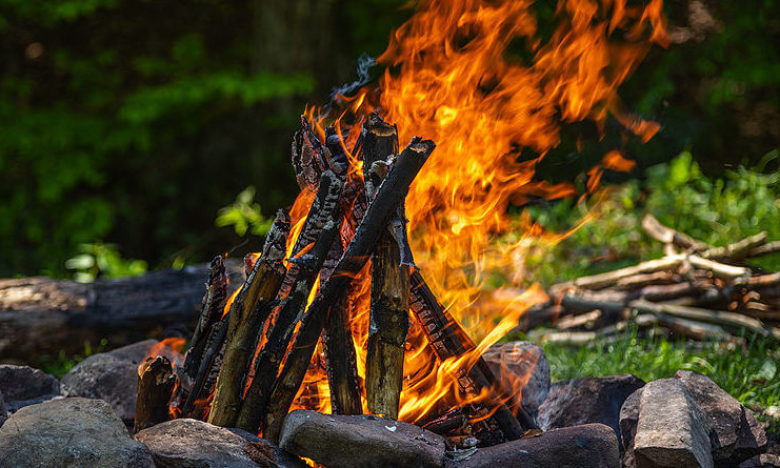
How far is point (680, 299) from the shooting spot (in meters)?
4.93

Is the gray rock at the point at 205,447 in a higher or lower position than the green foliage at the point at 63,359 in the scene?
lower

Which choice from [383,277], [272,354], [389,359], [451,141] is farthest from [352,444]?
[451,141]

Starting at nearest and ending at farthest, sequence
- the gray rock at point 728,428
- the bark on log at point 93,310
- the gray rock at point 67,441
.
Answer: the gray rock at point 67,441 → the gray rock at point 728,428 → the bark on log at point 93,310

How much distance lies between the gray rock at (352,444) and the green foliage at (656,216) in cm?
343

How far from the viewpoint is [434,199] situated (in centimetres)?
323

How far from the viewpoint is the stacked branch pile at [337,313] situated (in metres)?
2.71

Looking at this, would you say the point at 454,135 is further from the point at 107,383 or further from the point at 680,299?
the point at 680,299

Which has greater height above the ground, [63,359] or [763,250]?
[63,359]

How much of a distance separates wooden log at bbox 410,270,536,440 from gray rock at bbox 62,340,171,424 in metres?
1.49

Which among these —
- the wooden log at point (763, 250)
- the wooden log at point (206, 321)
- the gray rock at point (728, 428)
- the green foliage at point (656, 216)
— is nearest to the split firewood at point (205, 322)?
the wooden log at point (206, 321)

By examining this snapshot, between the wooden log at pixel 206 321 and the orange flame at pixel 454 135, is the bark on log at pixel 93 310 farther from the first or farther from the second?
the orange flame at pixel 454 135

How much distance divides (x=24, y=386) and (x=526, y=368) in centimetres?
234

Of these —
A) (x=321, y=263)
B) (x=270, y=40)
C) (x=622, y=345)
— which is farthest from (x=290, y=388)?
(x=270, y=40)

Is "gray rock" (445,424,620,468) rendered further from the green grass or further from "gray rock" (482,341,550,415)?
the green grass
